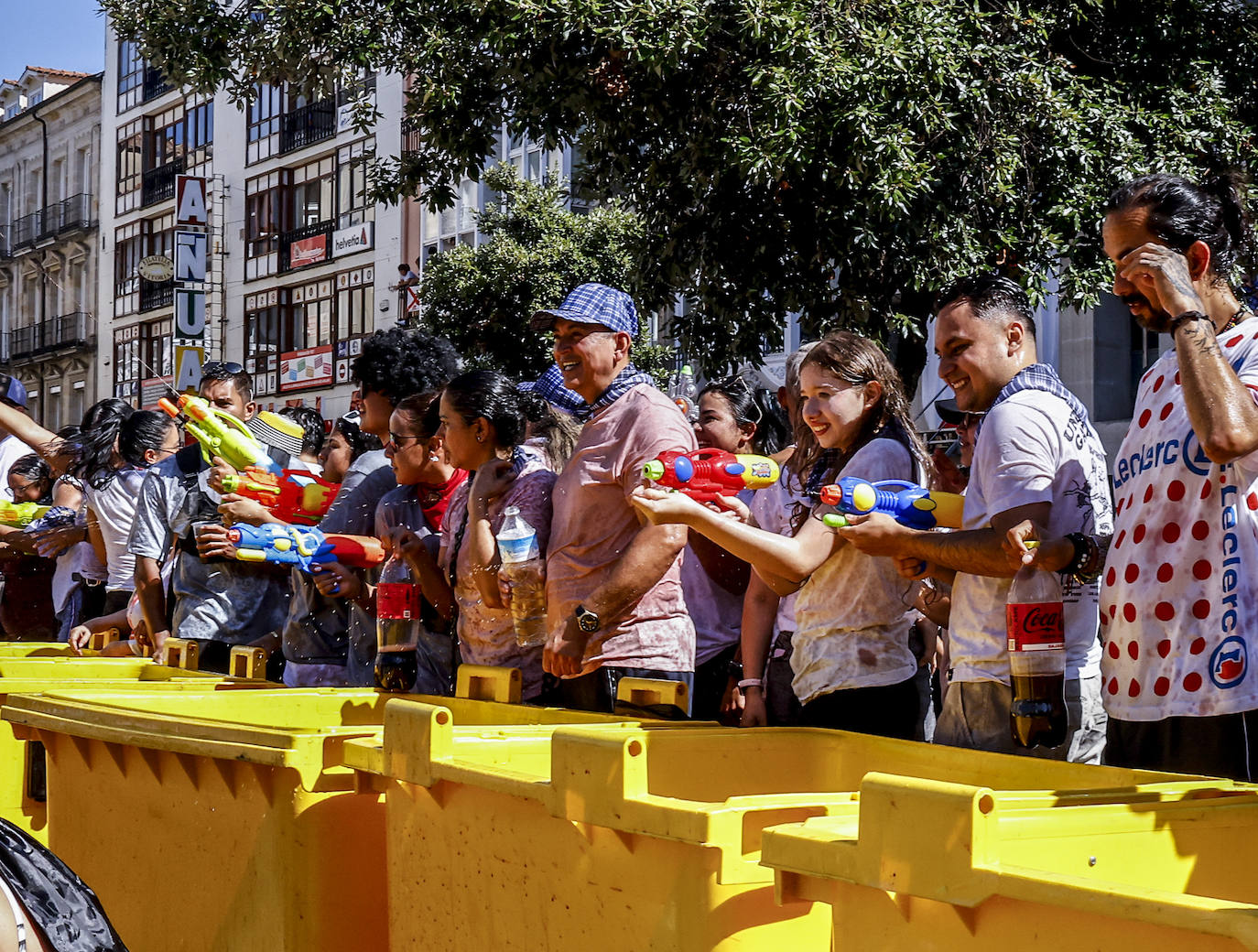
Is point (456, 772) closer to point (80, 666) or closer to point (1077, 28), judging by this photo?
point (80, 666)

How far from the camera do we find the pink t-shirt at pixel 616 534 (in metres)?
4.37

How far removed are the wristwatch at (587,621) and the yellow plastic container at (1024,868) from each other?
205 cm

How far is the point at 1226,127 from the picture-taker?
10.3 m

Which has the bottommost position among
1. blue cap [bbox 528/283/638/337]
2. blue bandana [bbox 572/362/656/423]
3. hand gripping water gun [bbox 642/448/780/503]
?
hand gripping water gun [bbox 642/448/780/503]

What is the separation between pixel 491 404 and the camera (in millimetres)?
4871

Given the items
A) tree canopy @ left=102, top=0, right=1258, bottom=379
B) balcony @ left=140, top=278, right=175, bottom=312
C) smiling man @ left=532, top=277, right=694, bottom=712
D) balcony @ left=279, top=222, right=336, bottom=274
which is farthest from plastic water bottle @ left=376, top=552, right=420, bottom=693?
balcony @ left=140, top=278, right=175, bottom=312

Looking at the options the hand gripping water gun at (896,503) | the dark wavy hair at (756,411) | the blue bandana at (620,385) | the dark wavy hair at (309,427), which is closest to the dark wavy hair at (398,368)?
the dark wavy hair at (756,411)

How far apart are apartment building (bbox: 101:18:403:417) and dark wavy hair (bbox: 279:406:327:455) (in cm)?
2500

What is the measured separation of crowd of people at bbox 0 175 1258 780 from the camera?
9.96ft

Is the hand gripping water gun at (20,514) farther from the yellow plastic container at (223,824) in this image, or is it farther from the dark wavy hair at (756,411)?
the yellow plastic container at (223,824)

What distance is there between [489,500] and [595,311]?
27.9 inches

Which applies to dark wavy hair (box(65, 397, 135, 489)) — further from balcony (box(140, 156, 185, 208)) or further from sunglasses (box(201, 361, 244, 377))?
balcony (box(140, 156, 185, 208))

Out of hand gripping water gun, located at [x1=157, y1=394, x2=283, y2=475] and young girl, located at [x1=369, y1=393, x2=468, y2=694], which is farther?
hand gripping water gun, located at [x1=157, y1=394, x2=283, y2=475]

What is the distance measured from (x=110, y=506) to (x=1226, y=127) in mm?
7699
